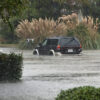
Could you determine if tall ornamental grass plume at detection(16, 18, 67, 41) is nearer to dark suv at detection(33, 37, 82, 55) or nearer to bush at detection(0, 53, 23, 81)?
dark suv at detection(33, 37, 82, 55)

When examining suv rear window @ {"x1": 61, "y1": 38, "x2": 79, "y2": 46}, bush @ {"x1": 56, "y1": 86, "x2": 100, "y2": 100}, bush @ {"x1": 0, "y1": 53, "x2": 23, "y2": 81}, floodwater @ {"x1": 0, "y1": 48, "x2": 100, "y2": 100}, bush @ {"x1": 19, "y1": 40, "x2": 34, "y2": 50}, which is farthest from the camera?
bush @ {"x1": 19, "y1": 40, "x2": 34, "y2": 50}

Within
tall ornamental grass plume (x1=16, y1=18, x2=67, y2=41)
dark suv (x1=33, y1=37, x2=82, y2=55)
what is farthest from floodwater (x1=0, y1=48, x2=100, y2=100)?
tall ornamental grass plume (x1=16, y1=18, x2=67, y2=41)

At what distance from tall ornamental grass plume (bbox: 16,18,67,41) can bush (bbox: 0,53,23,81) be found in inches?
976

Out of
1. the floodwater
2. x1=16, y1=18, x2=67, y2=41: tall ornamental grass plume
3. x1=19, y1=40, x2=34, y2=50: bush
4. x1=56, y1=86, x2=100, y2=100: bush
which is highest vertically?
x1=56, y1=86, x2=100, y2=100: bush

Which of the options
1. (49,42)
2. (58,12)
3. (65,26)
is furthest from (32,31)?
(58,12)

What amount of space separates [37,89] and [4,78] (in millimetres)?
2250

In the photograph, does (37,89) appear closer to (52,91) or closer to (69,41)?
(52,91)

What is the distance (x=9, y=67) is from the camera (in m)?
14.4

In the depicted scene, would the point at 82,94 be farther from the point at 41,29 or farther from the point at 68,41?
the point at 41,29

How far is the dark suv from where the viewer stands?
30.8 meters

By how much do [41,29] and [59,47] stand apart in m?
8.98

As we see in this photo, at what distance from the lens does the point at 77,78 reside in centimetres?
1554

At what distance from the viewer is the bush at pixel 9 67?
1438cm

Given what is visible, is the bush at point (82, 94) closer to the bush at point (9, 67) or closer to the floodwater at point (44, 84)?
the floodwater at point (44, 84)
